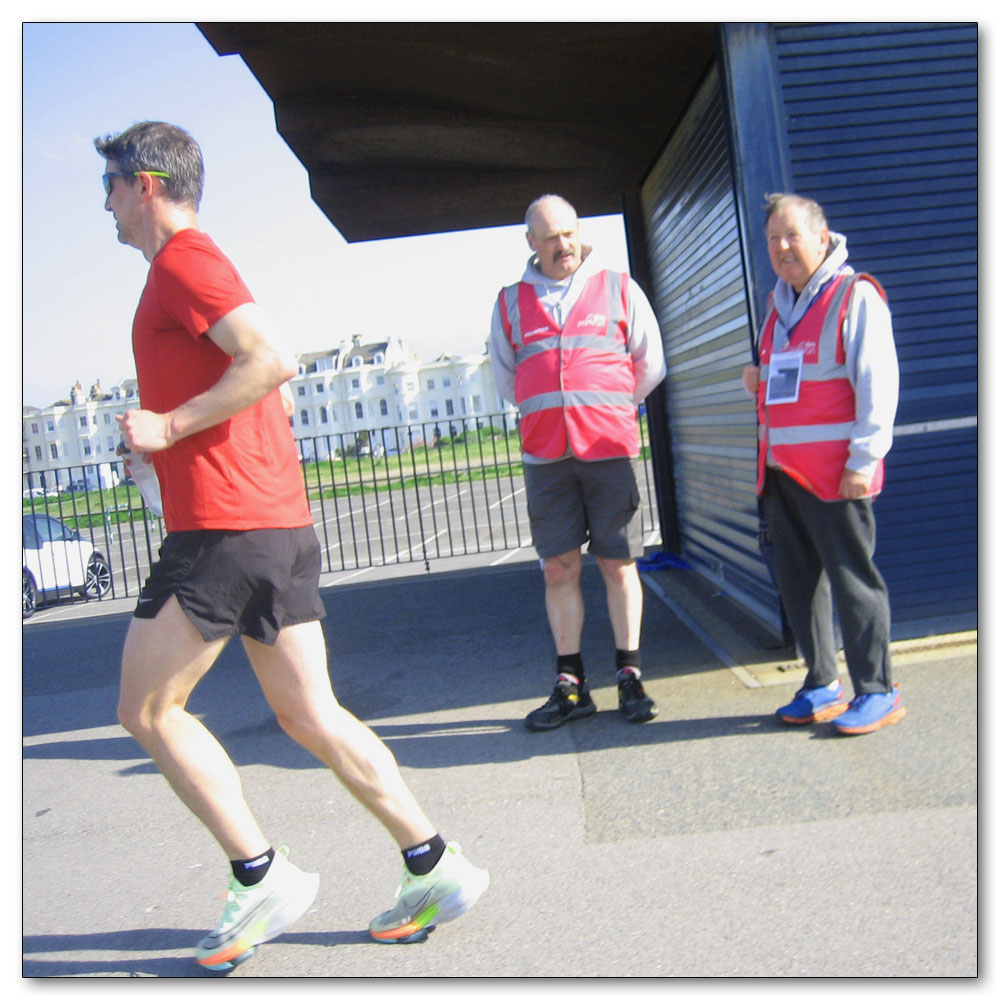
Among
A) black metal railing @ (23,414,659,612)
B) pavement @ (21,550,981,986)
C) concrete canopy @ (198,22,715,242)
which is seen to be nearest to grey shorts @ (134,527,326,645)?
pavement @ (21,550,981,986)

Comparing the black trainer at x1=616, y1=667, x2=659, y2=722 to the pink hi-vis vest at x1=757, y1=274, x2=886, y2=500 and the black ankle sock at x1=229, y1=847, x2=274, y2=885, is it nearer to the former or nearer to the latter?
the pink hi-vis vest at x1=757, y1=274, x2=886, y2=500

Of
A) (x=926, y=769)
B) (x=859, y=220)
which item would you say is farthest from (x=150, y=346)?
(x=859, y=220)

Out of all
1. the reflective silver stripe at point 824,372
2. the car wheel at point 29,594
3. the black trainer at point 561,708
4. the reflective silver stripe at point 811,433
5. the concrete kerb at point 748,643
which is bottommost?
the car wheel at point 29,594

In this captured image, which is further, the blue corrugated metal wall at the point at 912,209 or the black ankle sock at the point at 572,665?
the blue corrugated metal wall at the point at 912,209

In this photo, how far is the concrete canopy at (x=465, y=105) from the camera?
16.1 feet

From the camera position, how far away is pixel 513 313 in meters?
4.25

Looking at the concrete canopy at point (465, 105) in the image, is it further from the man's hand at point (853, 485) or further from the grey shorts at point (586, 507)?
the man's hand at point (853, 485)

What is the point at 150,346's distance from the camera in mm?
2586

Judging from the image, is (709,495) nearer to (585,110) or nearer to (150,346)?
(585,110)

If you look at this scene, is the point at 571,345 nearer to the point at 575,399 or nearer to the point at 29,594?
the point at 575,399

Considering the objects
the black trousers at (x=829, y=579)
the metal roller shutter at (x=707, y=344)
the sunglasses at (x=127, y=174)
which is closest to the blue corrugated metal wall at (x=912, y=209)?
the metal roller shutter at (x=707, y=344)

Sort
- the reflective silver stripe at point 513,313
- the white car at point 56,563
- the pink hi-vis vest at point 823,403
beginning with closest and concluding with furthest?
the pink hi-vis vest at point 823,403
the reflective silver stripe at point 513,313
the white car at point 56,563

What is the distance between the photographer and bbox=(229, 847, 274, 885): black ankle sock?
2637 millimetres

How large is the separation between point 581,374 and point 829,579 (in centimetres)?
123
